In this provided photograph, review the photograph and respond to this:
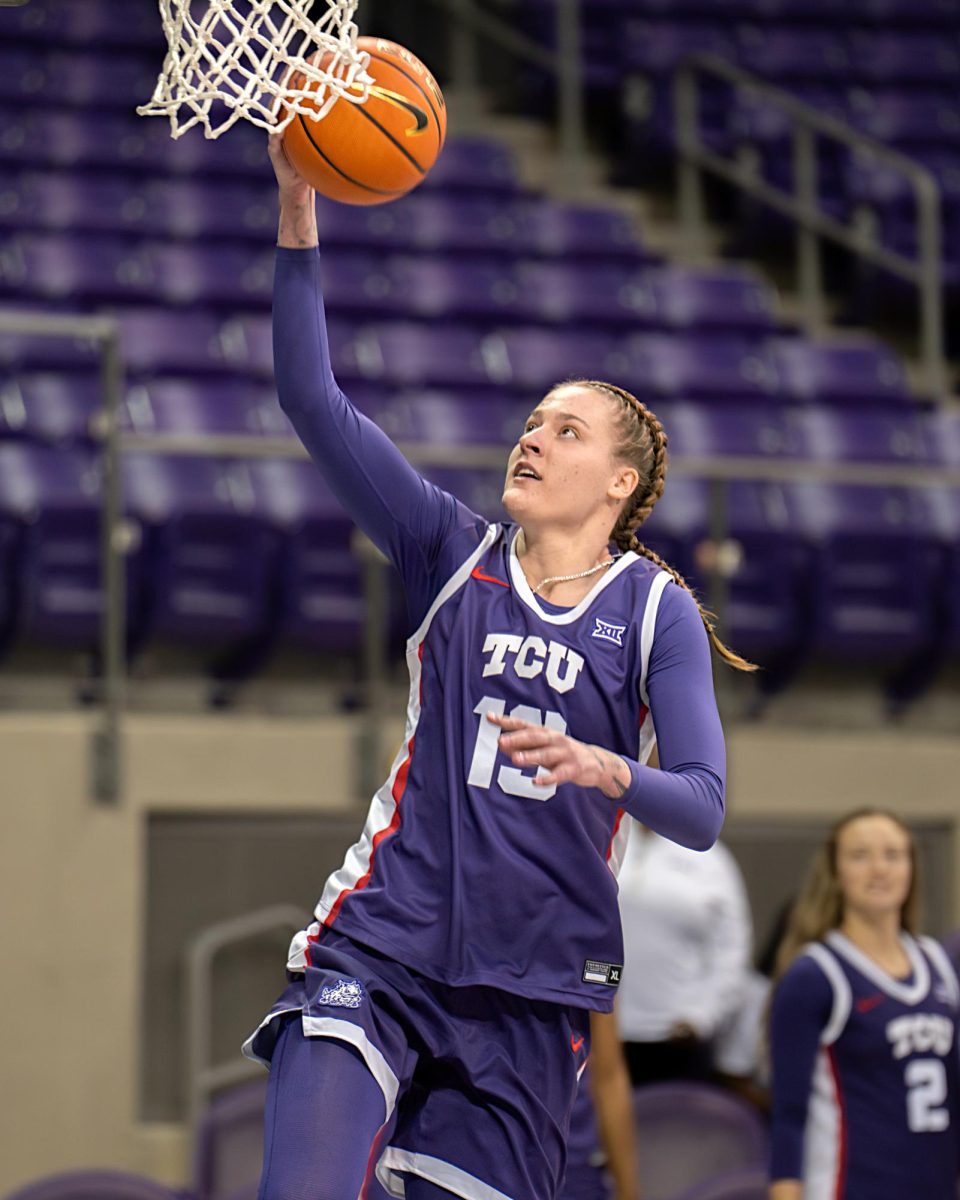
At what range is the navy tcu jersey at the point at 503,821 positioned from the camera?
3080 mm

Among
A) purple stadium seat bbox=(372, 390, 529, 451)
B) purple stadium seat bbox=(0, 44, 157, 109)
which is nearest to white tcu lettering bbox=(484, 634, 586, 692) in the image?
purple stadium seat bbox=(372, 390, 529, 451)

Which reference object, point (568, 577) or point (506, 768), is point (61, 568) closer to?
point (568, 577)

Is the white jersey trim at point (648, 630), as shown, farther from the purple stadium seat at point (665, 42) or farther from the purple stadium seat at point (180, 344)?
the purple stadium seat at point (665, 42)

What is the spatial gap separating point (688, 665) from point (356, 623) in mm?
3930

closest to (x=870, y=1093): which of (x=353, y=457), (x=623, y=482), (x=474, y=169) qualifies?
(x=623, y=482)

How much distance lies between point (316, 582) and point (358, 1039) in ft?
13.6

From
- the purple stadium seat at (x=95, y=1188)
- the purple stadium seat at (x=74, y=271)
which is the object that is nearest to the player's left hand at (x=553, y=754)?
the purple stadium seat at (x=95, y=1188)

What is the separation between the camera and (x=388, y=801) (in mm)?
3207

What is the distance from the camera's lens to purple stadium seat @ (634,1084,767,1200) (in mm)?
5977

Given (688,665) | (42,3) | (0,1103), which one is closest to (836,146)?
(42,3)

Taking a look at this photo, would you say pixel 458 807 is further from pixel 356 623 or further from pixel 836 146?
pixel 836 146

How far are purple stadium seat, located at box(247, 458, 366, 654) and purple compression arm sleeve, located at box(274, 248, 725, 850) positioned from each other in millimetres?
3628

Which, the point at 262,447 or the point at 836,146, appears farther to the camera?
the point at 836,146

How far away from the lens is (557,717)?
3125 mm
